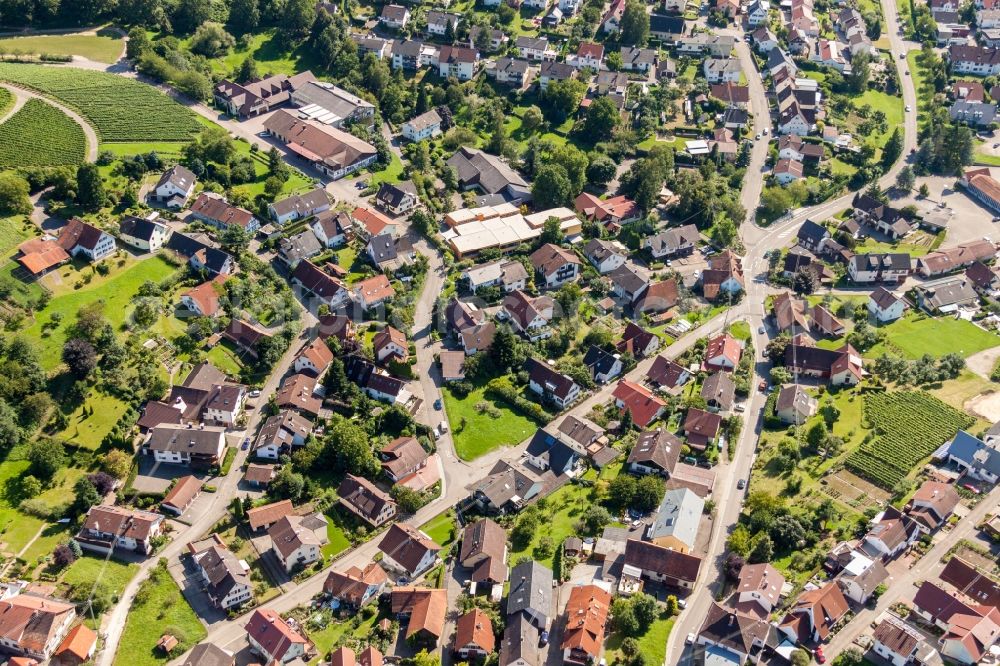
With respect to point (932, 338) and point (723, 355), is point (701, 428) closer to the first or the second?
point (723, 355)

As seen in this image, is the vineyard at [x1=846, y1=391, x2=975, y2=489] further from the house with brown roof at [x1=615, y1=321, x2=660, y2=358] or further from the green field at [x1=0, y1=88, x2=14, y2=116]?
the green field at [x1=0, y1=88, x2=14, y2=116]

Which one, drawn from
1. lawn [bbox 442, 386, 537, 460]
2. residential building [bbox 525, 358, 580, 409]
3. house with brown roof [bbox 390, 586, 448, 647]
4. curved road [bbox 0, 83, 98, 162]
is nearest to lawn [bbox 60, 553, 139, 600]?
house with brown roof [bbox 390, 586, 448, 647]

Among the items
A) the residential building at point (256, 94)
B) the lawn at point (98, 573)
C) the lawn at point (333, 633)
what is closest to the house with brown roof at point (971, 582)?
the lawn at point (333, 633)

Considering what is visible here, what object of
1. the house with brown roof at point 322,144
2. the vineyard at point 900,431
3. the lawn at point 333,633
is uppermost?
the house with brown roof at point 322,144

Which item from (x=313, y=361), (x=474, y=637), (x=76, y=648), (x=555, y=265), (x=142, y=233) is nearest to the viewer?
(x=76, y=648)

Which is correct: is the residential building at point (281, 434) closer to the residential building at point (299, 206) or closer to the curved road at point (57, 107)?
the residential building at point (299, 206)

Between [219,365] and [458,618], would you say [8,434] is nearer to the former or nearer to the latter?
[219,365]

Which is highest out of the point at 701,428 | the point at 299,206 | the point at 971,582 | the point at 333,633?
the point at 299,206

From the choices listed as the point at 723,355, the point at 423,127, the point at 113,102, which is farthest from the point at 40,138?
the point at 723,355
